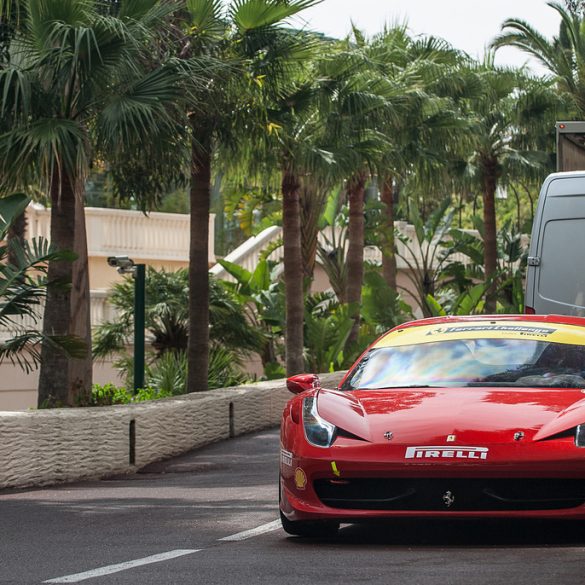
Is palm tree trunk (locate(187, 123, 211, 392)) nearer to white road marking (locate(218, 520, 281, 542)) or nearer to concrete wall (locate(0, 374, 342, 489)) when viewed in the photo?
concrete wall (locate(0, 374, 342, 489))

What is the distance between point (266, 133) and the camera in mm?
20797

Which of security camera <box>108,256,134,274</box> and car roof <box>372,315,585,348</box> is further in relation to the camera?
security camera <box>108,256,134,274</box>

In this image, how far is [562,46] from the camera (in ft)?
121

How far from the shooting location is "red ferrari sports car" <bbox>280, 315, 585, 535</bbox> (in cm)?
769

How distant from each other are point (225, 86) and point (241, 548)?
11690 millimetres

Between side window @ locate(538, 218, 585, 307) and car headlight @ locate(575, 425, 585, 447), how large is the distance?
21.6ft

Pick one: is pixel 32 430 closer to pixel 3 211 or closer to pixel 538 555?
pixel 3 211

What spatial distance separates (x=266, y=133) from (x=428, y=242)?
73.9 ft

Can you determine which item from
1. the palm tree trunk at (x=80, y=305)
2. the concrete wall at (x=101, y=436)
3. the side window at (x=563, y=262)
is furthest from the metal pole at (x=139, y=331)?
the side window at (x=563, y=262)

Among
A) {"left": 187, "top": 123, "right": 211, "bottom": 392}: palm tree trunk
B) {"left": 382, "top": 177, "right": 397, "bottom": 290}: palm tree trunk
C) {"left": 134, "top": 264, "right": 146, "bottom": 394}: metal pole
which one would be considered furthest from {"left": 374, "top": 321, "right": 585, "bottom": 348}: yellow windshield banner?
{"left": 382, "top": 177, "right": 397, "bottom": 290}: palm tree trunk

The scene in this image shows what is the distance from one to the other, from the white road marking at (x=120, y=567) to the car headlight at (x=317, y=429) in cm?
89

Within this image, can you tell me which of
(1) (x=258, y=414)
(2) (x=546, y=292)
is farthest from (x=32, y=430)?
(1) (x=258, y=414)

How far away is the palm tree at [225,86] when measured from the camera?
63.0 feet

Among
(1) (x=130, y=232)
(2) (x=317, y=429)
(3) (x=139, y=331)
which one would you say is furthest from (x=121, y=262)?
(2) (x=317, y=429)
